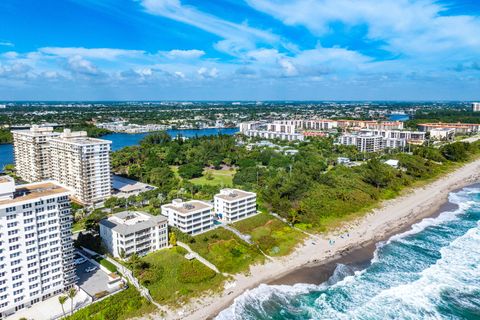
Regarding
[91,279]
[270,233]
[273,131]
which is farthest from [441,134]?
[91,279]

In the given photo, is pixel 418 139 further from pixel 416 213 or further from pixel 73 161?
pixel 73 161

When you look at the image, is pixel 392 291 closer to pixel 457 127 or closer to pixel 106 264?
pixel 106 264

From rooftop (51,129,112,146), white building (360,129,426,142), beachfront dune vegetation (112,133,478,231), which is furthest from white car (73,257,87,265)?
white building (360,129,426,142)

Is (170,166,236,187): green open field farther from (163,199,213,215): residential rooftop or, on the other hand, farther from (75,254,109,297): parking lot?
(75,254,109,297): parking lot

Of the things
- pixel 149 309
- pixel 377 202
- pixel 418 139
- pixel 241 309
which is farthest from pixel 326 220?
pixel 418 139

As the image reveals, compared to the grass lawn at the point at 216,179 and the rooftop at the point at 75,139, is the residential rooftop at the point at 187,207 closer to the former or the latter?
the rooftop at the point at 75,139

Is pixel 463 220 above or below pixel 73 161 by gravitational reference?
below
